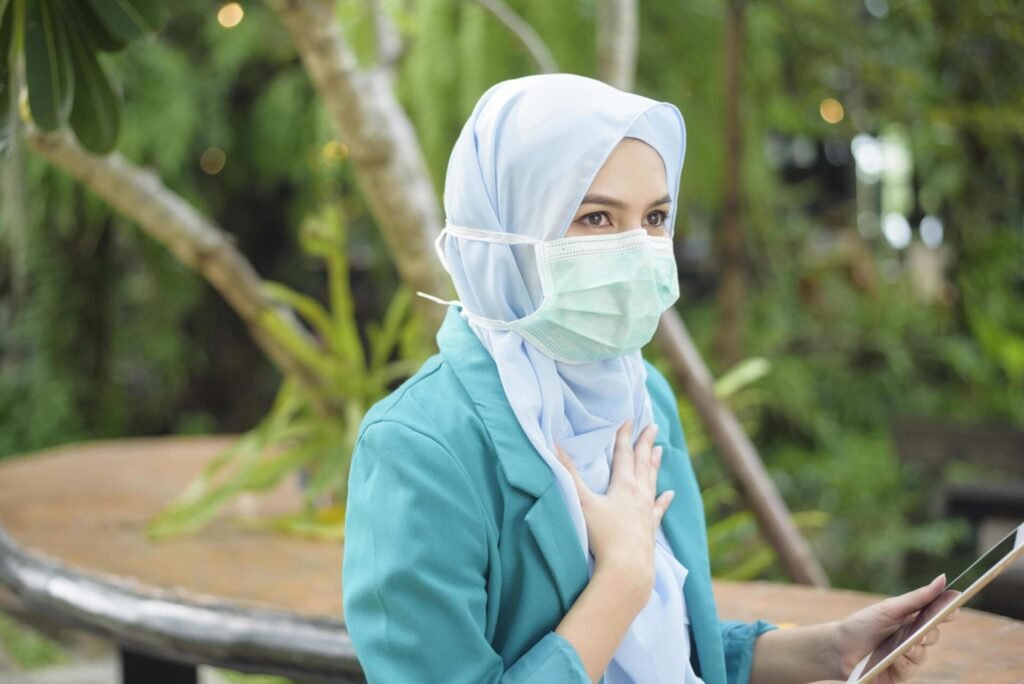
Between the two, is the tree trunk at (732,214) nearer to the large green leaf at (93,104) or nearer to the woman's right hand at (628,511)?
the large green leaf at (93,104)

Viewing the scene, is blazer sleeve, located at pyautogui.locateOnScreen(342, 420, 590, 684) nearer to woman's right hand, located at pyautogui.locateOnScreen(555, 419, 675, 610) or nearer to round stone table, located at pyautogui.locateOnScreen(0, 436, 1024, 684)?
woman's right hand, located at pyautogui.locateOnScreen(555, 419, 675, 610)

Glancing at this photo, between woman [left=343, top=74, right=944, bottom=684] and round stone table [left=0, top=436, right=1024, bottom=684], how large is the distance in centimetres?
45

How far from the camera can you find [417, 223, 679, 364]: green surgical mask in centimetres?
102

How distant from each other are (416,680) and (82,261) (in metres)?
5.08

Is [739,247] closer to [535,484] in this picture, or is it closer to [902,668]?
[902,668]

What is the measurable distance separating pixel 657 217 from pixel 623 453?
233 mm

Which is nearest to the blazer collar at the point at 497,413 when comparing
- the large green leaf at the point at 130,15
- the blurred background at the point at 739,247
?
the large green leaf at the point at 130,15

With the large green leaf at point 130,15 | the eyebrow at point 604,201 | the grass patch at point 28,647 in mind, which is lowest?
the grass patch at point 28,647

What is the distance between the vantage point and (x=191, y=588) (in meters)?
2.14

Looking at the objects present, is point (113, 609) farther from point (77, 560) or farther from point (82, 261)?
point (82, 261)

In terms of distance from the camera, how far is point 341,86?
88.6 inches

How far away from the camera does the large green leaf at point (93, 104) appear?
63.6 inches

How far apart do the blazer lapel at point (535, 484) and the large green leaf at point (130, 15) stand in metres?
0.83

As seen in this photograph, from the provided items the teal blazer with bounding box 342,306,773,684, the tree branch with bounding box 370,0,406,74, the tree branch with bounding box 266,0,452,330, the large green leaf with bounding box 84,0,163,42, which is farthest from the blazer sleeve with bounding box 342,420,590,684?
the tree branch with bounding box 370,0,406,74
